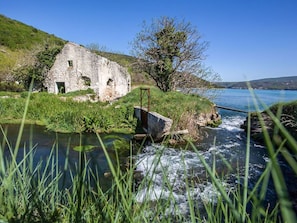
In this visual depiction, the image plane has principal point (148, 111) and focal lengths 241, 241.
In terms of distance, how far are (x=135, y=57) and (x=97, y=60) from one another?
3.18 meters

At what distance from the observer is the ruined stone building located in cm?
2020

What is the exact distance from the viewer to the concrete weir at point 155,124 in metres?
8.54

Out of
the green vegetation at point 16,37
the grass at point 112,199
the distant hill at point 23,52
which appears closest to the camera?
the grass at point 112,199

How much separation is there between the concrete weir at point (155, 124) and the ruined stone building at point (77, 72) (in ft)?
30.8

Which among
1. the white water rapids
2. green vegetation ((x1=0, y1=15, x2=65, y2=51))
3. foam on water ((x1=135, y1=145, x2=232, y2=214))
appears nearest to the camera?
foam on water ((x1=135, y1=145, x2=232, y2=214))

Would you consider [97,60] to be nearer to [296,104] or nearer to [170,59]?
[170,59]

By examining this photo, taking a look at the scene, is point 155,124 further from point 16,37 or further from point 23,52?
point 16,37

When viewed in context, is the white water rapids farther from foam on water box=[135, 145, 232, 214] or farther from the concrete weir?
the concrete weir

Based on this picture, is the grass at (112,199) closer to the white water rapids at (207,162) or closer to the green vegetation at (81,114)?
the white water rapids at (207,162)

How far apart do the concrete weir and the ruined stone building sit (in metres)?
9.40

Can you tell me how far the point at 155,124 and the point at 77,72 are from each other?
1318 centimetres

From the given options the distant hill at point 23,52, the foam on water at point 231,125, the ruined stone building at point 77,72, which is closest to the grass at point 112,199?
the foam on water at point 231,125

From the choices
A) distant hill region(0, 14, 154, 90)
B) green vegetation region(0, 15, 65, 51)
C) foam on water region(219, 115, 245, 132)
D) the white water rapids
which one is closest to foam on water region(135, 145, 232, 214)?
the white water rapids

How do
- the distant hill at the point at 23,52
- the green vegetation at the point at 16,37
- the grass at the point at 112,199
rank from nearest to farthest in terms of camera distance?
the grass at the point at 112,199 → the distant hill at the point at 23,52 → the green vegetation at the point at 16,37
